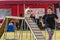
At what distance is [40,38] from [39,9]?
55.7ft

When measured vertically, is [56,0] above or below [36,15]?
above

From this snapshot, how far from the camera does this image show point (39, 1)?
19.8 meters

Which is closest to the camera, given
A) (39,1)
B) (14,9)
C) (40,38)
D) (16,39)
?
(40,38)

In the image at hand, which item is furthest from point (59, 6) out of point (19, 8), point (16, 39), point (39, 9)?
point (16, 39)

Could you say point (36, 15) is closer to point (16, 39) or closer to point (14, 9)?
point (14, 9)

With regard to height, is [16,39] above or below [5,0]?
below

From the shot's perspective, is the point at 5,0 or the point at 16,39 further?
the point at 5,0

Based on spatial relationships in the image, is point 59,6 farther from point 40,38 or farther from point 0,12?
point 40,38

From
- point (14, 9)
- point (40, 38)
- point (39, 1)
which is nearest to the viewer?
point (40, 38)

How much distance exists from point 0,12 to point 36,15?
356cm

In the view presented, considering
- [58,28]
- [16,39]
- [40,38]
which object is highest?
[40,38]

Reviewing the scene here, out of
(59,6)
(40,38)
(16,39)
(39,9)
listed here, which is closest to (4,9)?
(39,9)

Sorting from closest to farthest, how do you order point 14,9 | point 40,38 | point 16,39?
point 40,38
point 16,39
point 14,9

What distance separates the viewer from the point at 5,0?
19.9m
